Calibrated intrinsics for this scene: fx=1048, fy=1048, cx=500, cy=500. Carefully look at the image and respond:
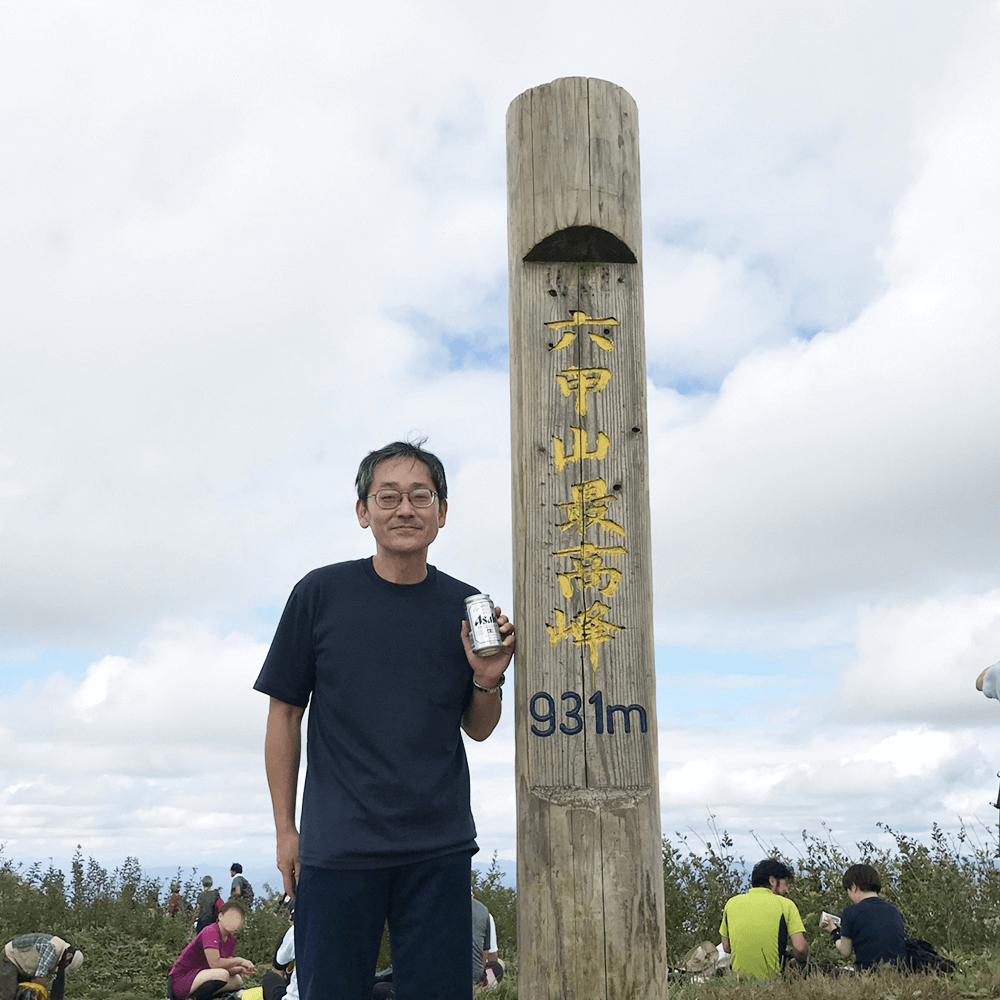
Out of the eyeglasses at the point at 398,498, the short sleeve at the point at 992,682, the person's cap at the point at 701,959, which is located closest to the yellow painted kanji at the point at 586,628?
the eyeglasses at the point at 398,498

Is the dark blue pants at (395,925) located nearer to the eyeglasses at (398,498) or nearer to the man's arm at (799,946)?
the eyeglasses at (398,498)

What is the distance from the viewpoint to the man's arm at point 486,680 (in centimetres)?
326

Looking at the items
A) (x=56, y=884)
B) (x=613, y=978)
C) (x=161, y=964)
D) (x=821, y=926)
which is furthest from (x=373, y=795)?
(x=56, y=884)

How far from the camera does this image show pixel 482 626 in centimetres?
321

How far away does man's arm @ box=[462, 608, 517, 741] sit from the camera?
326 centimetres

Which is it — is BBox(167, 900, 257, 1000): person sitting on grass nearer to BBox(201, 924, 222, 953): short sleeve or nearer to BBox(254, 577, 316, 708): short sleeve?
BBox(201, 924, 222, 953): short sleeve

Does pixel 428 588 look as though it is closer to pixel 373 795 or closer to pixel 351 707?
pixel 351 707

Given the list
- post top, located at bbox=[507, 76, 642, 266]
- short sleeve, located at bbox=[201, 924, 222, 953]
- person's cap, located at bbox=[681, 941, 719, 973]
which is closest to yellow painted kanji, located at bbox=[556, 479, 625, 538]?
post top, located at bbox=[507, 76, 642, 266]

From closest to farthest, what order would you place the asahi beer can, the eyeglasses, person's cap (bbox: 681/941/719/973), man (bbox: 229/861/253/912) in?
1. the asahi beer can
2. the eyeglasses
3. person's cap (bbox: 681/941/719/973)
4. man (bbox: 229/861/253/912)

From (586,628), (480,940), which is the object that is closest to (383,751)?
(586,628)

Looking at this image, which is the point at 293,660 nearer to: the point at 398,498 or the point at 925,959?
the point at 398,498

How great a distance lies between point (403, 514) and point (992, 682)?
4790 mm

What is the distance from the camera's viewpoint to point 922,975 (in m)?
6.39

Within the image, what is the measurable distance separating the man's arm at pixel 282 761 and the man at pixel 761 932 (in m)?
5.23
